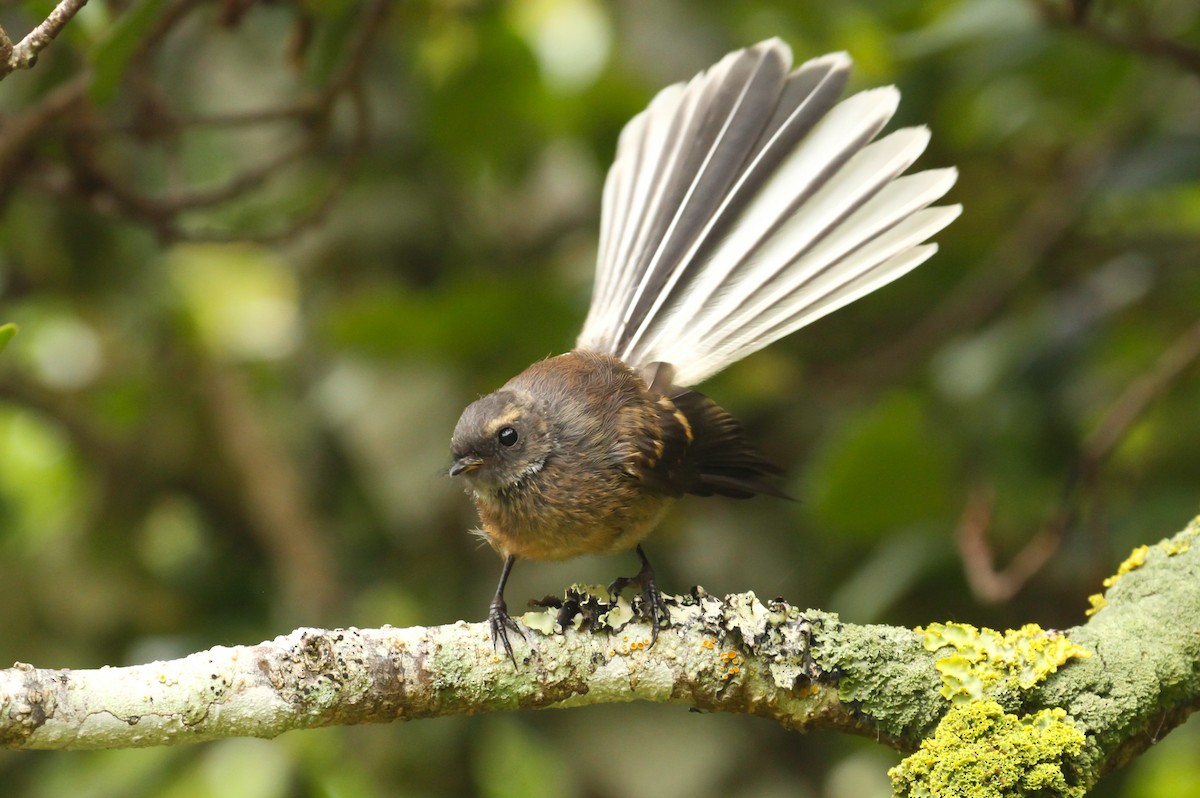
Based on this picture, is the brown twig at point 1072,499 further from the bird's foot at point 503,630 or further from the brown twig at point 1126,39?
the bird's foot at point 503,630

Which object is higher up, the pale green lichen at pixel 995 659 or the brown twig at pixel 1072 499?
the brown twig at pixel 1072 499

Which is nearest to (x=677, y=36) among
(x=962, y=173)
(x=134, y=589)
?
(x=962, y=173)

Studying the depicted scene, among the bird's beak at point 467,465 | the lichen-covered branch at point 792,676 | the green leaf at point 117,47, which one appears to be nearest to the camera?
the lichen-covered branch at point 792,676

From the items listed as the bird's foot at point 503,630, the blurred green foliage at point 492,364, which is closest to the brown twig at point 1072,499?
the blurred green foliage at point 492,364

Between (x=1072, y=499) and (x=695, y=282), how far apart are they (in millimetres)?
1307

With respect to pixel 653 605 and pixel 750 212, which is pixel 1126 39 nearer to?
pixel 750 212

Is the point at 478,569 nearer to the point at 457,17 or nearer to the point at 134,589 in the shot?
the point at 134,589

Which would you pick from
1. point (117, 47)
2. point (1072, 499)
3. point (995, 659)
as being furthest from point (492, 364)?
point (995, 659)

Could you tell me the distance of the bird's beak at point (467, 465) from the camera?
3035 mm

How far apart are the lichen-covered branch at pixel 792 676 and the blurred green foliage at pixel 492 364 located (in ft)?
5.17

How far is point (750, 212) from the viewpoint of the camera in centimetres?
297

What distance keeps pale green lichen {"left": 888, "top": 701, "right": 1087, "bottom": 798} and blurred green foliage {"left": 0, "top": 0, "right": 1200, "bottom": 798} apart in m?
1.72

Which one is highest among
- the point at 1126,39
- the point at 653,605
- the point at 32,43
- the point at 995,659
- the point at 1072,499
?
the point at 1126,39

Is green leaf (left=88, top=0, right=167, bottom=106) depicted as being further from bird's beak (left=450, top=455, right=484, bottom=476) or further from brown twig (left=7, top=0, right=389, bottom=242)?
bird's beak (left=450, top=455, right=484, bottom=476)
